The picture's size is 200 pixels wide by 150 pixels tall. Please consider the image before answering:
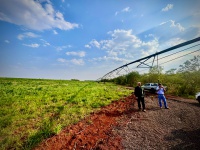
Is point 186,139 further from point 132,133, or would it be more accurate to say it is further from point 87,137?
point 87,137

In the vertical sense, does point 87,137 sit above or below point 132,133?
below

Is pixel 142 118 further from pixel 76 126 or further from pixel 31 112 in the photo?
pixel 31 112

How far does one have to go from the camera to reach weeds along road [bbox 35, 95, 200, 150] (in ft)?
18.0

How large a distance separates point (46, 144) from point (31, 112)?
458 cm

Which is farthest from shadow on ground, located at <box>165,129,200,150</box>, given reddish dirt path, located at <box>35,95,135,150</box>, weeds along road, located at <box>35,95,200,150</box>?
reddish dirt path, located at <box>35,95,135,150</box>

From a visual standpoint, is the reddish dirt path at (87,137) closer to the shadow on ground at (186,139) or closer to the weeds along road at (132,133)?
the weeds along road at (132,133)

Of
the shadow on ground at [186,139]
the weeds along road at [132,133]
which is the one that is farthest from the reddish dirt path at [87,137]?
the shadow on ground at [186,139]

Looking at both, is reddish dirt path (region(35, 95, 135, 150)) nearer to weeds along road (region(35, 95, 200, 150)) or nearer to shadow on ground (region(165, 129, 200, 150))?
weeds along road (region(35, 95, 200, 150))

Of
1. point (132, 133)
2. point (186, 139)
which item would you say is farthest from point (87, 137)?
point (186, 139)

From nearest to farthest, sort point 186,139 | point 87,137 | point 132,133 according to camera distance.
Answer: point 186,139 < point 87,137 < point 132,133

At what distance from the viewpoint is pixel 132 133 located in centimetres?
636

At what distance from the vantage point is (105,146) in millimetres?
5336

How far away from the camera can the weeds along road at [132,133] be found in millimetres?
5473

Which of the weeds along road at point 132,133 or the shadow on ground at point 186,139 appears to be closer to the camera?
the shadow on ground at point 186,139
